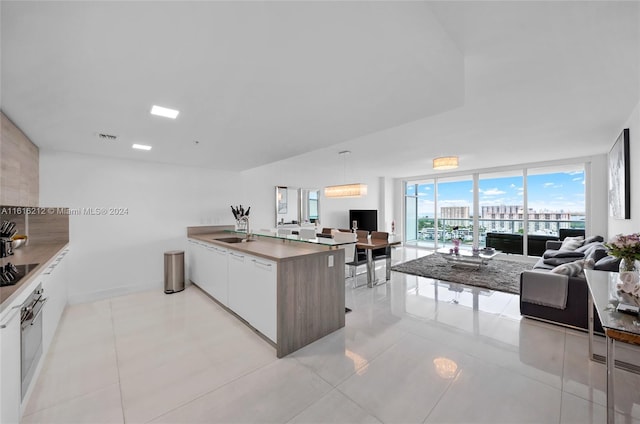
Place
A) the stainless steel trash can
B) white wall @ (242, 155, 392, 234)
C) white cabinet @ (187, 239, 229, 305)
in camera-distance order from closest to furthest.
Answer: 1. white cabinet @ (187, 239, 229, 305)
2. the stainless steel trash can
3. white wall @ (242, 155, 392, 234)

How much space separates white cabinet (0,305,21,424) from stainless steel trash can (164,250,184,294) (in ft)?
8.55

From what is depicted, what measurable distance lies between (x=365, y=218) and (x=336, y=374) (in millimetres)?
6286

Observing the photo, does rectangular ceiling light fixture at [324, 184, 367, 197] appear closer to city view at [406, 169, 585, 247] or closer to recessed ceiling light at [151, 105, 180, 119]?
city view at [406, 169, 585, 247]

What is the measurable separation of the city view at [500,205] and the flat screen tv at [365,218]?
2.25 metres

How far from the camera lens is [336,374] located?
199cm

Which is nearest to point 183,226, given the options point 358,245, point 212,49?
point 358,245

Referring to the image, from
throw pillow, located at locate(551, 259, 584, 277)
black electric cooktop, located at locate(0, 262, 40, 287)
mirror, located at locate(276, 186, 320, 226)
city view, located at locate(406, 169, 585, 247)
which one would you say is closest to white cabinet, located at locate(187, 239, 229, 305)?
black electric cooktop, located at locate(0, 262, 40, 287)

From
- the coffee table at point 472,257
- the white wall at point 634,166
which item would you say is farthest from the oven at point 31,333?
the coffee table at point 472,257

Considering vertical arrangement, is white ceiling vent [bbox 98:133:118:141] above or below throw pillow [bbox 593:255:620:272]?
above

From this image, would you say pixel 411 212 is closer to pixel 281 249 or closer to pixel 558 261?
pixel 558 261

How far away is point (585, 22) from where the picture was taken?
1.51m

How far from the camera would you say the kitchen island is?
7.54 feet

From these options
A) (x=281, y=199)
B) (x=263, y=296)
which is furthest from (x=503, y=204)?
(x=263, y=296)

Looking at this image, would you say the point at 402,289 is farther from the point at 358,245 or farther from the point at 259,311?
the point at 259,311
